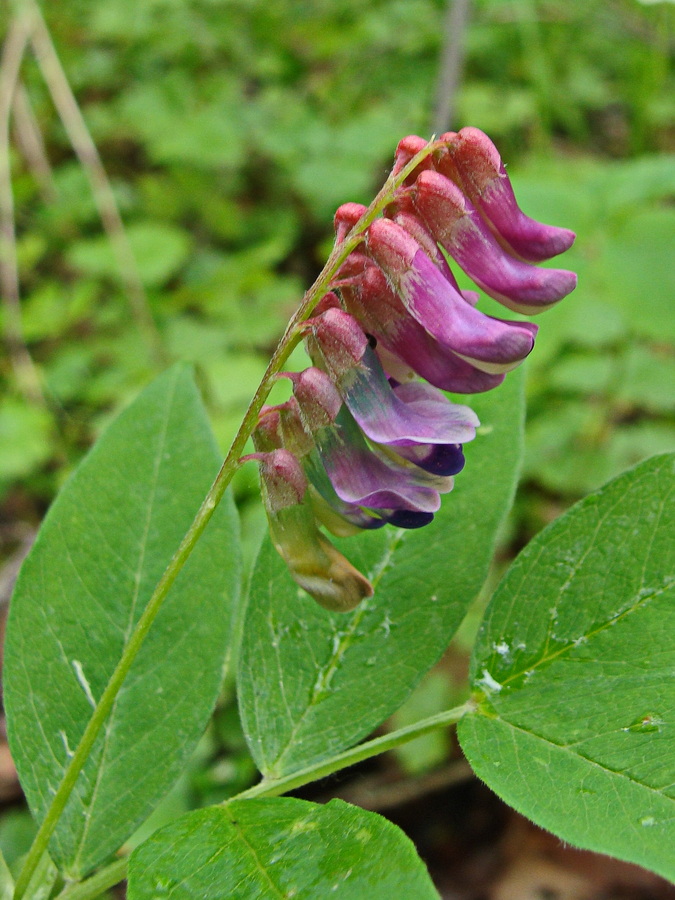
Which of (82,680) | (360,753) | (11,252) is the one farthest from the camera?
(11,252)

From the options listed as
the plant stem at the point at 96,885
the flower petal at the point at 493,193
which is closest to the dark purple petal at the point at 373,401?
the flower petal at the point at 493,193

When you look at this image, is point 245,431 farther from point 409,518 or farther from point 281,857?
point 281,857

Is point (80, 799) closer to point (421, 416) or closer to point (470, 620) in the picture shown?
point (421, 416)

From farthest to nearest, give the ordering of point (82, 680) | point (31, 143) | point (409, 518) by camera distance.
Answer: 1. point (31, 143)
2. point (82, 680)
3. point (409, 518)

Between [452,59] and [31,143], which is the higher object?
[31,143]

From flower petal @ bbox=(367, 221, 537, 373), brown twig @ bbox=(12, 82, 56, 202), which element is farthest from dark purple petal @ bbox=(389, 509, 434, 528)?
brown twig @ bbox=(12, 82, 56, 202)

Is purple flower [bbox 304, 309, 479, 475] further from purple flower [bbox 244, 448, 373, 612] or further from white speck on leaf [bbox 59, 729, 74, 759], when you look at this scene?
white speck on leaf [bbox 59, 729, 74, 759]

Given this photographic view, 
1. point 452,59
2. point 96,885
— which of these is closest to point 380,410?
point 96,885
